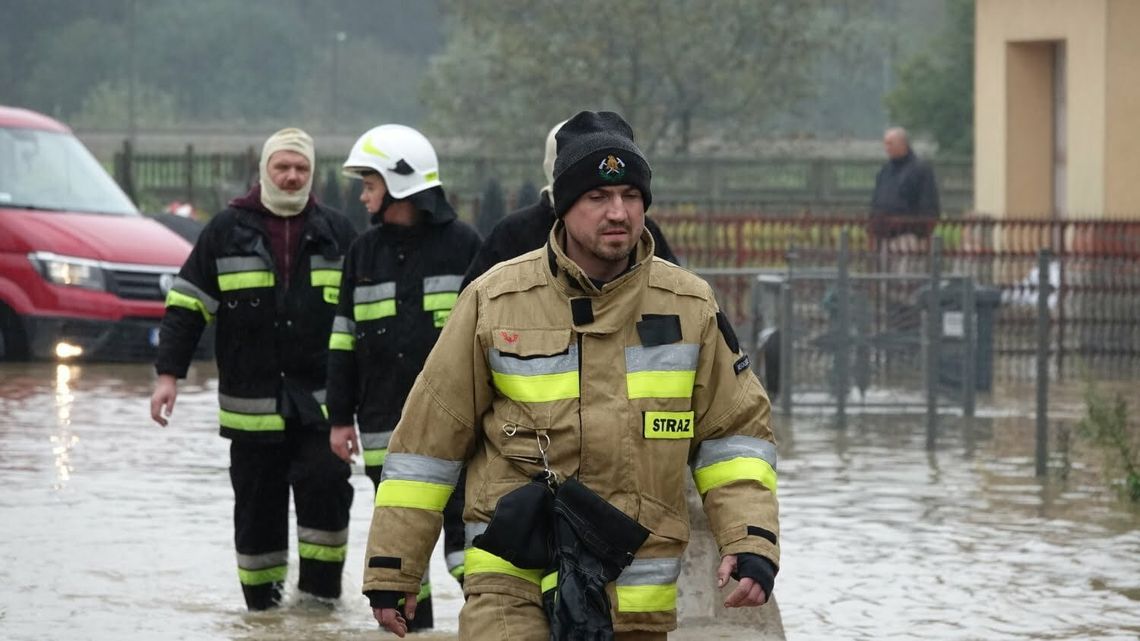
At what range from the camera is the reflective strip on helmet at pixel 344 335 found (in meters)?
7.96

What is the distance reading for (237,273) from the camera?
840cm

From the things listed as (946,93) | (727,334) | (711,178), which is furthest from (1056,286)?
(946,93)

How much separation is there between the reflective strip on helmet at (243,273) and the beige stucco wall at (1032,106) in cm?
1650

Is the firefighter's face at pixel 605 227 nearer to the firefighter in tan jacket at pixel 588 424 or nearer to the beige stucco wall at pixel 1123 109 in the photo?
the firefighter in tan jacket at pixel 588 424

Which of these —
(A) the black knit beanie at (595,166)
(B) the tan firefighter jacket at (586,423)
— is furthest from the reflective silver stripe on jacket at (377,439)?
(A) the black knit beanie at (595,166)

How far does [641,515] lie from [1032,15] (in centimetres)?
2120

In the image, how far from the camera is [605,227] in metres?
4.96

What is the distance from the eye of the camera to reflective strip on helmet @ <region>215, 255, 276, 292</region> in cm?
840

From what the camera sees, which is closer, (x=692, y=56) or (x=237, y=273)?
(x=237, y=273)

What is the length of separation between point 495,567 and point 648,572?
0.33m

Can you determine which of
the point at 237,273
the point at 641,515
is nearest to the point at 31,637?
the point at 237,273

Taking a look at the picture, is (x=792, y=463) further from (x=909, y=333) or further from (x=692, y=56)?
(x=692, y=56)

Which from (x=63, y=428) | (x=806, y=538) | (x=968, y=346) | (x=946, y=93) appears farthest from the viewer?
(x=946, y=93)

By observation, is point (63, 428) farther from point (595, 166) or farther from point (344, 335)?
point (595, 166)
